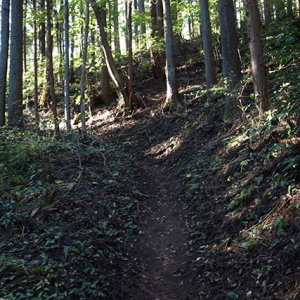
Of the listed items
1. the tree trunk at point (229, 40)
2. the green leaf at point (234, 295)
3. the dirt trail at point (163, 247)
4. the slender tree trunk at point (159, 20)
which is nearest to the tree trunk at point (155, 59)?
the slender tree trunk at point (159, 20)

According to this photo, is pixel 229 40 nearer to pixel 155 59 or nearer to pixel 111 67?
pixel 111 67

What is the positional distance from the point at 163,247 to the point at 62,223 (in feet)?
6.09

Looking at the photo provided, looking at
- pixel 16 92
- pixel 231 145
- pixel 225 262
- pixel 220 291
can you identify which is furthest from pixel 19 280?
pixel 16 92

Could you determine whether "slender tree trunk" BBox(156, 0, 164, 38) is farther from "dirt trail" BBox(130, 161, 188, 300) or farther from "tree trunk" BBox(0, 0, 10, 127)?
"dirt trail" BBox(130, 161, 188, 300)

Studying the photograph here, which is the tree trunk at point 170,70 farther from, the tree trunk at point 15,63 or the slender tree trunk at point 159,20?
the tree trunk at point 15,63

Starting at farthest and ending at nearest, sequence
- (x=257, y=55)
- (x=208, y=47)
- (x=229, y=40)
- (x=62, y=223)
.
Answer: (x=208, y=47)
(x=229, y=40)
(x=257, y=55)
(x=62, y=223)

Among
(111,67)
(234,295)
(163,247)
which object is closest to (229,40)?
(111,67)

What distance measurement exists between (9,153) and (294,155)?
6.52 m

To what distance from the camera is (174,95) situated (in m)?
13.4

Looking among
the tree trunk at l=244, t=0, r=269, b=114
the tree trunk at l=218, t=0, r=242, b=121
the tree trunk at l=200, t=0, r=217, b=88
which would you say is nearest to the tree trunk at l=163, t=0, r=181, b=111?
the tree trunk at l=200, t=0, r=217, b=88

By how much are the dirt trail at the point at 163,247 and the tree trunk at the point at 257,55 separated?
9.62 ft

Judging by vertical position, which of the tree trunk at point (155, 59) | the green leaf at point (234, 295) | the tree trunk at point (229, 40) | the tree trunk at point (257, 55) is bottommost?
the green leaf at point (234, 295)

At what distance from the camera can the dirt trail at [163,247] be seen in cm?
417

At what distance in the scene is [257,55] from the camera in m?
6.52
